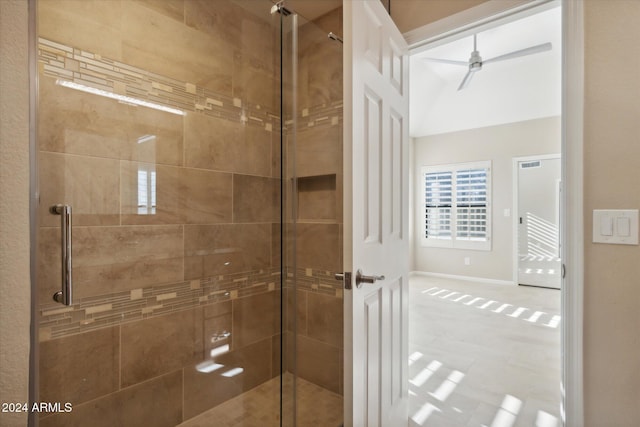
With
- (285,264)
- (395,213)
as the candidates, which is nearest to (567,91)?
(395,213)

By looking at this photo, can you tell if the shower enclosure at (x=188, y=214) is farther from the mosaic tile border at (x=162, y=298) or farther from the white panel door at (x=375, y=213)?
the white panel door at (x=375, y=213)

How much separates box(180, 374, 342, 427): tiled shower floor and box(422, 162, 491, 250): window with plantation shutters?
482 cm

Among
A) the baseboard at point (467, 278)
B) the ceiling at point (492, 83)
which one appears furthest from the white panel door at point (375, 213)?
the baseboard at point (467, 278)

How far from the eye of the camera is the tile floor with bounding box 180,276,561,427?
1774 mm

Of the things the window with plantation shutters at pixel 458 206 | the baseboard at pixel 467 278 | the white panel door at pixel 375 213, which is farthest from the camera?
the window with plantation shutters at pixel 458 206

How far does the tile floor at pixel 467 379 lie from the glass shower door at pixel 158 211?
0.07 meters

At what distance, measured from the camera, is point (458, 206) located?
5984mm

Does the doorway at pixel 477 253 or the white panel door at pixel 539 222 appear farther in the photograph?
the white panel door at pixel 539 222

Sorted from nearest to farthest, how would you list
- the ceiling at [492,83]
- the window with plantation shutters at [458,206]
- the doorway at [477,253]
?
the ceiling at [492,83]
the doorway at [477,253]
the window with plantation shutters at [458,206]

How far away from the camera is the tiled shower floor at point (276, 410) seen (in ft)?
5.52

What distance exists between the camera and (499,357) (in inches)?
106

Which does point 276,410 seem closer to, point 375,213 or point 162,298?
point 162,298

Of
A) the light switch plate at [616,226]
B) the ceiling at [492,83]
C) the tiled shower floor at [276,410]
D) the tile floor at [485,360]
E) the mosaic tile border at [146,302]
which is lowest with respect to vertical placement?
the tile floor at [485,360]

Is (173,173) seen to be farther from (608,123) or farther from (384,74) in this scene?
(608,123)
